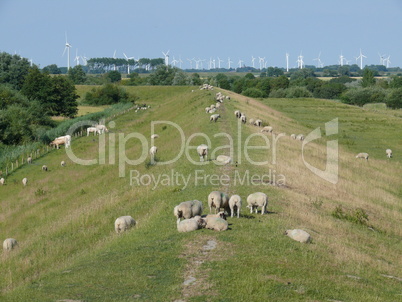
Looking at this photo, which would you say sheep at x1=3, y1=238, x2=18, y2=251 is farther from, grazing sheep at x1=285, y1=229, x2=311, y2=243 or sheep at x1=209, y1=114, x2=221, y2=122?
sheep at x1=209, y1=114, x2=221, y2=122

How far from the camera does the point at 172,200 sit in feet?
79.6

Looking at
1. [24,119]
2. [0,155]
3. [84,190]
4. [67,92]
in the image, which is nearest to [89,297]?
[84,190]

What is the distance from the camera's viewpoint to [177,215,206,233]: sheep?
59.4 ft

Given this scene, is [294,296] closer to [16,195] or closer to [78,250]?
[78,250]

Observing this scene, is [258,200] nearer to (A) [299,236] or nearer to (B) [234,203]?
(B) [234,203]

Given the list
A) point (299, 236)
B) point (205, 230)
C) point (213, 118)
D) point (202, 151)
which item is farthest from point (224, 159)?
point (213, 118)

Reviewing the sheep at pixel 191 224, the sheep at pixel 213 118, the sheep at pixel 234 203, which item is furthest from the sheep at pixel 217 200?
the sheep at pixel 213 118

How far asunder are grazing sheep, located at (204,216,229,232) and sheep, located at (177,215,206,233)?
19 cm

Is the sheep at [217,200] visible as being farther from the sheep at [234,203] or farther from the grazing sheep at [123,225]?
the grazing sheep at [123,225]

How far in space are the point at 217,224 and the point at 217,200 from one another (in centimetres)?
198

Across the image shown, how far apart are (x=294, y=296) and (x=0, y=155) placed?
173 ft

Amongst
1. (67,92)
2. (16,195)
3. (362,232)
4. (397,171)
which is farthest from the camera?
(67,92)

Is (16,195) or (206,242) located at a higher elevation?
(206,242)

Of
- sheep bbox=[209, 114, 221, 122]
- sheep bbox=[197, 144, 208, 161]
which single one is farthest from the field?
sheep bbox=[209, 114, 221, 122]
